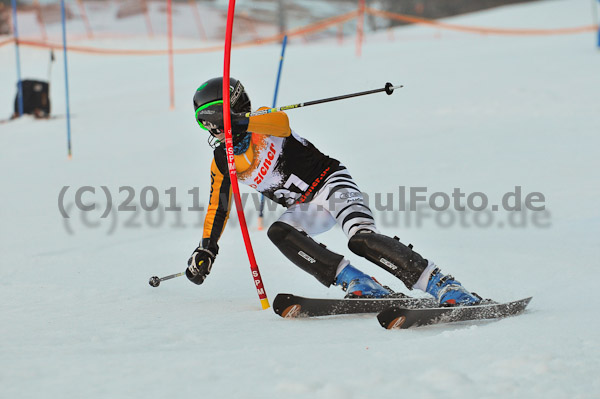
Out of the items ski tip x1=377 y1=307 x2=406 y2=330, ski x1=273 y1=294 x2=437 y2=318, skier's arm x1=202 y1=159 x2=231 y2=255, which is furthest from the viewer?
skier's arm x1=202 y1=159 x2=231 y2=255

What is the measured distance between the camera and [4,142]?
9.99 m

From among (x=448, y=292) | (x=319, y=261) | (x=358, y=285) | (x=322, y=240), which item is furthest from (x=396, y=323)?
(x=322, y=240)

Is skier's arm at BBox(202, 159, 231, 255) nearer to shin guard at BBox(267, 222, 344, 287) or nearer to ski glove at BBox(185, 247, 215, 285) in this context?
ski glove at BBox(185, 247, 215, 285)

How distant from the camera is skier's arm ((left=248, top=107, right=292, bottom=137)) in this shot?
3248mm

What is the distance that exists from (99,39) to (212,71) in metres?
8.13

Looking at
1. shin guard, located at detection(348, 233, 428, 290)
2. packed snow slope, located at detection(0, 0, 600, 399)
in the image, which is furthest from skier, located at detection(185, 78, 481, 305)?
packed snow slope, located at detection(0, 0, 600, 399)

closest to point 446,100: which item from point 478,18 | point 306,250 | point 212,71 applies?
point 212,71

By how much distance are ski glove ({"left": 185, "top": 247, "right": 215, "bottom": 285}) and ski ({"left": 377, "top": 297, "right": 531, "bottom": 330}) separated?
96 centimetres

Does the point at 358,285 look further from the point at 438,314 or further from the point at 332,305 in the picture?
the point at 438,314

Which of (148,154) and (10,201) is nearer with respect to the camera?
(10,201)

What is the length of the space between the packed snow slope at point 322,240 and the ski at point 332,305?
60 millimetres

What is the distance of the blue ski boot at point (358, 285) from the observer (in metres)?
3.17

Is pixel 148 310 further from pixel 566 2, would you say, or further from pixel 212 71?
pixel 566 2

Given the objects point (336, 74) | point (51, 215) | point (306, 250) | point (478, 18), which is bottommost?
point (51, 215)
